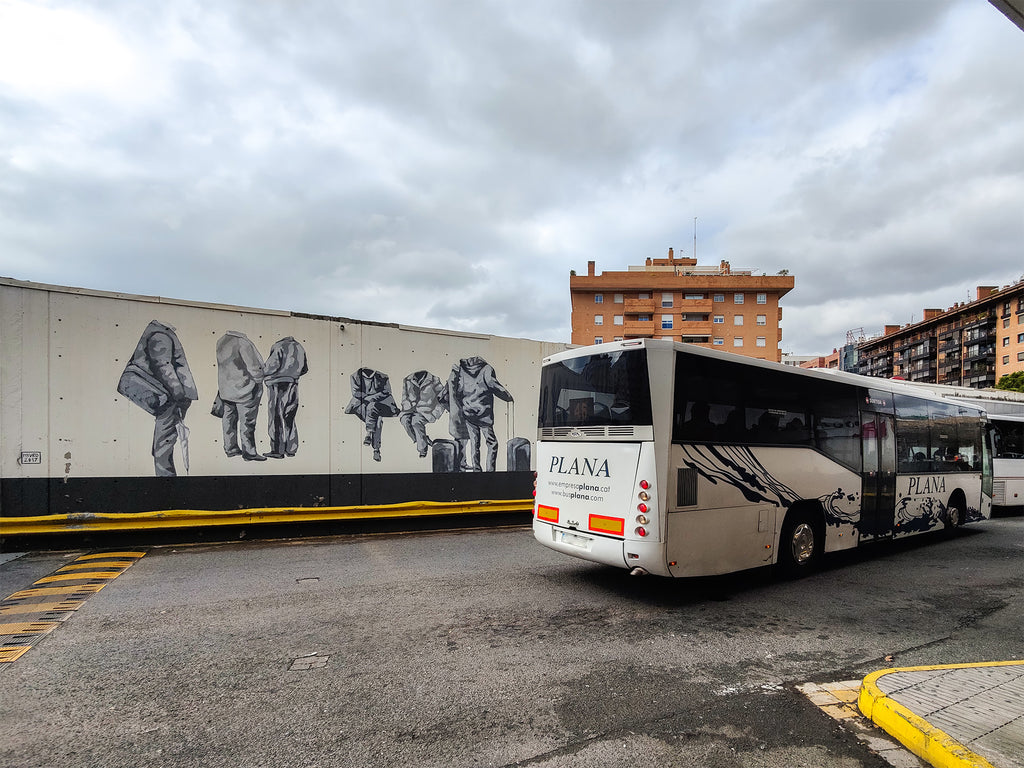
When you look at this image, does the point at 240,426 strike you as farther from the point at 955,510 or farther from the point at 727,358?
the point at 955,510

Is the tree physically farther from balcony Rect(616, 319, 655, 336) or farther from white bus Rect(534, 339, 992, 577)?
white bus Rect(534, 339, 992, 577)

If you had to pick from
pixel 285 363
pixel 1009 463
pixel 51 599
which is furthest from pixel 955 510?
pixel 51 599

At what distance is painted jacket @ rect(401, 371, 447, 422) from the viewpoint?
1084 cm

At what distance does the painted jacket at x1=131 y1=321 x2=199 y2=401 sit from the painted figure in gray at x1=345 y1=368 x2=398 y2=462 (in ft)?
8.62

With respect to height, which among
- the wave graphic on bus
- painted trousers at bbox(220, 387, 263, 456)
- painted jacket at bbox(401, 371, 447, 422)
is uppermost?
painted jacket at bbox(401, 371, 447, 422)

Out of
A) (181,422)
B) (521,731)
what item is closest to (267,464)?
(181,422)

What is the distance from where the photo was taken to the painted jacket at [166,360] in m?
8.87

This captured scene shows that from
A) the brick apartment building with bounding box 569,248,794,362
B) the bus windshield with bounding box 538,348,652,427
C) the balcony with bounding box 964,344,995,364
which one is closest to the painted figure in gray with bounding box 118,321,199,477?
the bus windshield with bounding box 538,348,652,427

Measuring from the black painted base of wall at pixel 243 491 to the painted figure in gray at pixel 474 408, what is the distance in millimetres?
433

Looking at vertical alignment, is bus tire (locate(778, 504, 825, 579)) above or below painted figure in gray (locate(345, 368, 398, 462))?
below

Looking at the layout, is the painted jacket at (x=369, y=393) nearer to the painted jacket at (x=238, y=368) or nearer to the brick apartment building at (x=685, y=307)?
the painted jacket at (x=238, y=368)

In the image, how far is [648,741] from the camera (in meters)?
3.27

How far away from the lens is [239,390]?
9.45 metres

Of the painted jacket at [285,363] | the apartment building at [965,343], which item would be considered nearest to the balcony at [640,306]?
the apartment building at [965,343]
